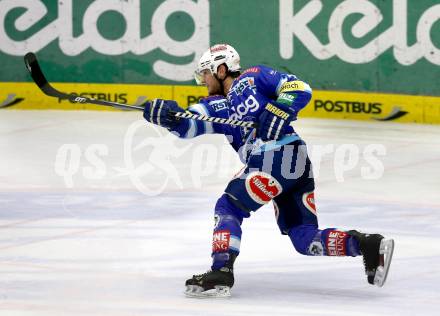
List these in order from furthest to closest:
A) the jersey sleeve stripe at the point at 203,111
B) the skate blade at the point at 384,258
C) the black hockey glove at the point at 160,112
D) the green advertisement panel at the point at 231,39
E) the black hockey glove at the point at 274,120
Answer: the green advertisement panel at the point at 231,39
the jersey sleeve stripe at the point at 203,111
the black hockey glove at the point at 160,112
the black hockey glove at the point at 274,120
the skate blade at the point at 384,258

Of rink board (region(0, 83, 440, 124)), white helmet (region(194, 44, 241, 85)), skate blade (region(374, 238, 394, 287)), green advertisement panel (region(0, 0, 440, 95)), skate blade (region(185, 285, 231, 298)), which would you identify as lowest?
skate blade (region(185, 285, 231, 298))

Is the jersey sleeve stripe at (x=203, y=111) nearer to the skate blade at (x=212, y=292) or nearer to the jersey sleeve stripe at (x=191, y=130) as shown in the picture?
the jersey sleeve stripe at (x=191, y=130)

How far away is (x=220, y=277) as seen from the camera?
23.5 feet

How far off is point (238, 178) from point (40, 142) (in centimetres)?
613

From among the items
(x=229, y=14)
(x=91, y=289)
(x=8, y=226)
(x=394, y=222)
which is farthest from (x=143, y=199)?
(x=229, y=14)

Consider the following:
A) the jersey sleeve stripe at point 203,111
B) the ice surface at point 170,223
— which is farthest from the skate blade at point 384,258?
the jersey sleeve stripe at point 203,111

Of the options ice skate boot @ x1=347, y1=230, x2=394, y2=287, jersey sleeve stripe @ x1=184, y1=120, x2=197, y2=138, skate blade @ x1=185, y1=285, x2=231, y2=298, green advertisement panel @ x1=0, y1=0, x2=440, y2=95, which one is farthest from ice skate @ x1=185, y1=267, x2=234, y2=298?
green advertisement panel @ x1=0, y1=0, x2=440, y2=95

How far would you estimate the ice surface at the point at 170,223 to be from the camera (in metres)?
7.18

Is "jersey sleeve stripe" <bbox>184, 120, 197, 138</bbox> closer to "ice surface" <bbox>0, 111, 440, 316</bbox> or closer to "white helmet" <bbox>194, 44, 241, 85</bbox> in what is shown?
"white helmet" <bbox>194, 44, 241, 85</bbox>

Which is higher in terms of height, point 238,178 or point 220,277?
point 238,178

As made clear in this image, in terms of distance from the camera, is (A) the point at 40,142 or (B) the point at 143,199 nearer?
(B) the point at 143,199

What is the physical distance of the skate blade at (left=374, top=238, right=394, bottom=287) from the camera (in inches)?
280

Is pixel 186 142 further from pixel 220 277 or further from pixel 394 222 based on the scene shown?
pixel 220 277

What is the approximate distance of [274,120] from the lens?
23.9ft
